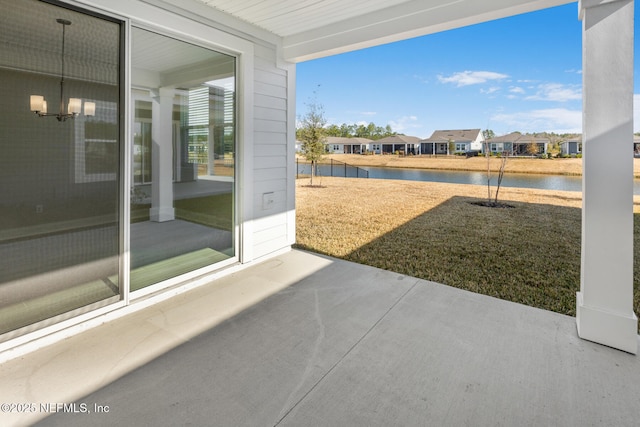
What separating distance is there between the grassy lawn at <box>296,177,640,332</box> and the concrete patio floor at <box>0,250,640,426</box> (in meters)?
0.69

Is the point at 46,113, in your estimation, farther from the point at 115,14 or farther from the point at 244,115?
Answer: the point at 244,115

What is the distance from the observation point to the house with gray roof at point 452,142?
39469 millimetres

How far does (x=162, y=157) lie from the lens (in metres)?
3.07

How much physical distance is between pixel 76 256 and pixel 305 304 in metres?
1.79

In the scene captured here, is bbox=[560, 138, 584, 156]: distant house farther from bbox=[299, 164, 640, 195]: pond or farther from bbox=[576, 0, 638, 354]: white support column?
bbox=[576, 0, 638, 354]: white support column

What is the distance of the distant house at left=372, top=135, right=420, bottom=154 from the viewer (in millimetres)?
44097

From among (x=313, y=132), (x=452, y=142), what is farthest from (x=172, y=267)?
(x=452, y=142)

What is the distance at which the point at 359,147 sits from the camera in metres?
46.1

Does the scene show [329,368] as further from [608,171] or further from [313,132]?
[313,132]

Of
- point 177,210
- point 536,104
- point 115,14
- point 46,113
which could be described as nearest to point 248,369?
point 177,210

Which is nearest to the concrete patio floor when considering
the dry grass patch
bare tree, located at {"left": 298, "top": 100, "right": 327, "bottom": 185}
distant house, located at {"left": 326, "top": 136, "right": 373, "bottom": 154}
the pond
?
Answer: bare tree, located at {"left": 298, "top": 100, "right": 327, "bottom": 185}

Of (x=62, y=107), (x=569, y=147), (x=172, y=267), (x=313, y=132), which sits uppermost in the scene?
(x=569, y=147)

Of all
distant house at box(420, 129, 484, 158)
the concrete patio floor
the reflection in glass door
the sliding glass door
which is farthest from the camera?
distant house at box(420, 129, 484, 158)

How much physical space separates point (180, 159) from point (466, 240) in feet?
13.6
